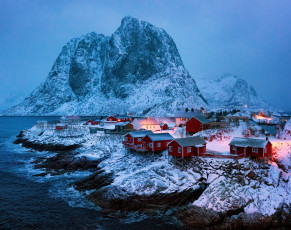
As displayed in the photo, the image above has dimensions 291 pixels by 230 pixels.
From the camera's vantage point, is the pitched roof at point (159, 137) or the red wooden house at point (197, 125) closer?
the pitched roof at point (159, 137)

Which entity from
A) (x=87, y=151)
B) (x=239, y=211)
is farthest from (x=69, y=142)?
(x=239, y=211)

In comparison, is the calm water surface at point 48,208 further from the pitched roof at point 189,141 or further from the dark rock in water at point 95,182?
the pitched roof at point 189,141

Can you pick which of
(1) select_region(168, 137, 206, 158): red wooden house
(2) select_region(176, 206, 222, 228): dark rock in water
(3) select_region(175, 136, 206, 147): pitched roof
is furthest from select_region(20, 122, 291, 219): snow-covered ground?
(3) select_region(175, 136, 206, 147): pitched roof

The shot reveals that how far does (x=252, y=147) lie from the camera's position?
3391 cm

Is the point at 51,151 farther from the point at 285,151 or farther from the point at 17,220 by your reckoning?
the point at 285,151

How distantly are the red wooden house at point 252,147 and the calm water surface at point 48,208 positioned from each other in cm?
1744

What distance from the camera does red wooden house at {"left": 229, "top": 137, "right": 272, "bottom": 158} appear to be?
108 feet

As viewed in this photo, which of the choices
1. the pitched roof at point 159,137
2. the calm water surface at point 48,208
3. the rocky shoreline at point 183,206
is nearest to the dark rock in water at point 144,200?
the rocky shoreline at point 183,206

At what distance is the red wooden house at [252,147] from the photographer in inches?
1298

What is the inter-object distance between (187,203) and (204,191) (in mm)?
2803

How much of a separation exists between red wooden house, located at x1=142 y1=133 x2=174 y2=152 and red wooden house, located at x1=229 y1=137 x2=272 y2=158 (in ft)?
42.0

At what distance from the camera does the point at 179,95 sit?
6969 inches

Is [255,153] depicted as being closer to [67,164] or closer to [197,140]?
[197,140]

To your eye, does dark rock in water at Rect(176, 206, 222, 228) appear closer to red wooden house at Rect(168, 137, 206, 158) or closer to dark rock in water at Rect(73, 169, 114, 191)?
red wooden house at Rect(168, 137, 206, 158)
